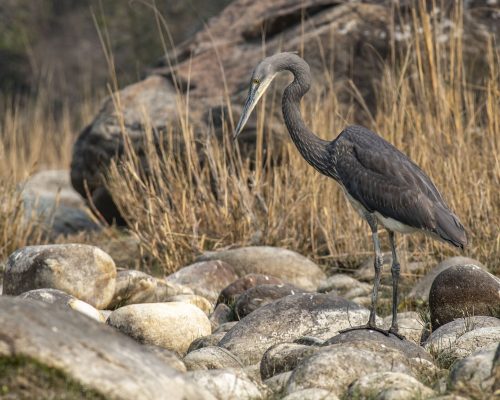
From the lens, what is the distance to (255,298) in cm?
611

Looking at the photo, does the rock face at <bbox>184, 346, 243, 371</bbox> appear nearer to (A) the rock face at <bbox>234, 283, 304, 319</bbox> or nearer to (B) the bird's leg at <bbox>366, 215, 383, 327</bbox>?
(B) the bird's leg at <bbox>366, 215, 383, 327</bbox>

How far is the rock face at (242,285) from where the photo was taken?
6.59 m

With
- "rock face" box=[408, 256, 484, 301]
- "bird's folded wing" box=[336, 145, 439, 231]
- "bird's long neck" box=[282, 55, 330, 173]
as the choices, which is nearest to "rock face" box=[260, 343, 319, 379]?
"bird's folded wing" box=[336, 145, 439, 231]

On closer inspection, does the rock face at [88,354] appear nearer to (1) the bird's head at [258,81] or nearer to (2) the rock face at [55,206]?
(1) the bird's head at [258,81]

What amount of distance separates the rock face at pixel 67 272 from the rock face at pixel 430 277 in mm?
2012

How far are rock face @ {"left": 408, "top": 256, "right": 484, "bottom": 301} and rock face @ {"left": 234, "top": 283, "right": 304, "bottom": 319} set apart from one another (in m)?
0.92

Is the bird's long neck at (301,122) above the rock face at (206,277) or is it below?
above

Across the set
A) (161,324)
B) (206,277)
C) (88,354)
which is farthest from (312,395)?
(206,277)

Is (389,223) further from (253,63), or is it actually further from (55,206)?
(253,63)

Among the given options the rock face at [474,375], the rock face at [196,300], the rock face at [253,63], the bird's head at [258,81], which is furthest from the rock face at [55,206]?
the rock face at [474,375]

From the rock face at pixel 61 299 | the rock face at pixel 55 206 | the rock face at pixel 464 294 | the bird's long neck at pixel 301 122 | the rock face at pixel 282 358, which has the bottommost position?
the rock face at pixel 55 206

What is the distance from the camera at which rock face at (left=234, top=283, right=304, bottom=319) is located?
6.10m

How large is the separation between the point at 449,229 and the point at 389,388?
6.09 feet

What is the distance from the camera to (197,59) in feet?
32.1
